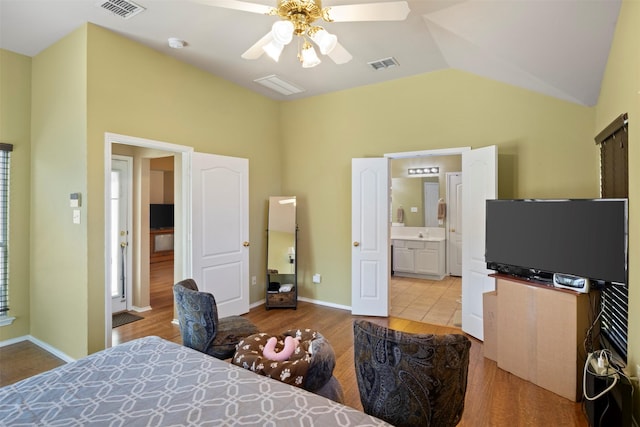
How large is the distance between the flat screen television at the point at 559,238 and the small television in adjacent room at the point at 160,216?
25.7 feet

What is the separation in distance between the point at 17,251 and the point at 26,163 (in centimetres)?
96

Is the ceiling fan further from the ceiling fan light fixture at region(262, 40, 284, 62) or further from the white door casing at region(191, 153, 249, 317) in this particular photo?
the white door casing at region(191, 153, 249, 317)

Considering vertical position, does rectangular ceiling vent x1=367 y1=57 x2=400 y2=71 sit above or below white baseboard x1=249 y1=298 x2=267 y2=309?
above

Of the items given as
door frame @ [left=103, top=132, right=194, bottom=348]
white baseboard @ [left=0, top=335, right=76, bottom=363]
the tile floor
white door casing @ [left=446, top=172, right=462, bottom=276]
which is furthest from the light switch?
white door casing @ [left=446, top=172, right=462, bottom=276]

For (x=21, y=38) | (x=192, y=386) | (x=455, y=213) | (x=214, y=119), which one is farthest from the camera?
(x=455, y=213)

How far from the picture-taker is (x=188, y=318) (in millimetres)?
2527

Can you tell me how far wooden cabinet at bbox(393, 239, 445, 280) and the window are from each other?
235 inches

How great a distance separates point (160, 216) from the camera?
8461 millimetres

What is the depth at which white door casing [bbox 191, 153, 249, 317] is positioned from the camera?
3924mm

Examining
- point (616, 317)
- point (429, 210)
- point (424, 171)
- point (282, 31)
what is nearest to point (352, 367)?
point (616, 317)

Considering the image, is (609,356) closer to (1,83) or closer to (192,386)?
(192,386)

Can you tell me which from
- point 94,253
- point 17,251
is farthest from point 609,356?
point 17,251

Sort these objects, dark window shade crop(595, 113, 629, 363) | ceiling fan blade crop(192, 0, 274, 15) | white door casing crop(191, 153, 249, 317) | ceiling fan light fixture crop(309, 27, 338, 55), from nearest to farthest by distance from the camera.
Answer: ceiling fan blade crop(192, 0, 274, 15)
ceiling fan light fixture crop(309, 27, 338, 55)
dark window shade crop(595, 113, 629, 363)
white door casing crop(191, 153, 249, 317)

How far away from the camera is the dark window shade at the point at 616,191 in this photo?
2.21 metres
